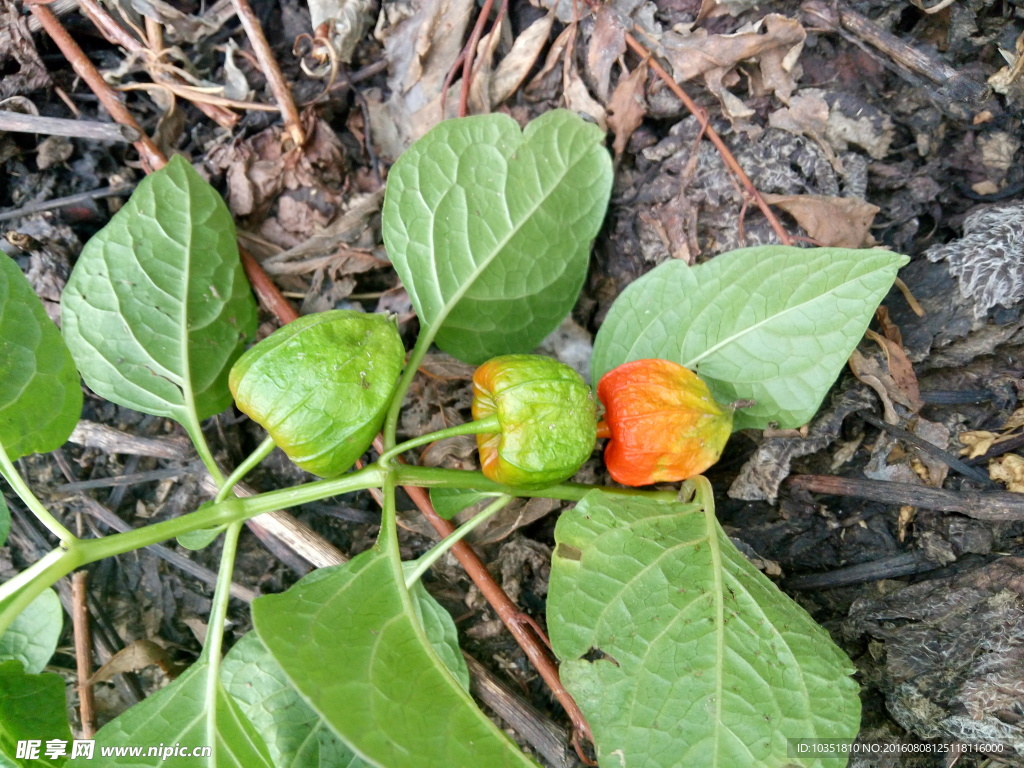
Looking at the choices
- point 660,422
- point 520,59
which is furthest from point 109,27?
point 660,422

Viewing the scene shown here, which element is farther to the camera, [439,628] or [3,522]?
[439,628]

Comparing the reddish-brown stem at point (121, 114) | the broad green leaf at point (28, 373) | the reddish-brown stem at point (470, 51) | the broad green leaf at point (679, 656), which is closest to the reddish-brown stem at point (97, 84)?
the reddish-brown stem at point (121, 114)

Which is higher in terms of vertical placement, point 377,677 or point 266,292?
point 266,292

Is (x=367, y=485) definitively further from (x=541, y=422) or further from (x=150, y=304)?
(x=150, y=304)

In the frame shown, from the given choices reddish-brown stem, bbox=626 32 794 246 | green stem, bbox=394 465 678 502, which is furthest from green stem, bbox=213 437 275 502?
reddish-brown stem, bbox=626 32 794 246

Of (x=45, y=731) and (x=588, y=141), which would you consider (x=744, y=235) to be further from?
(x=45, y=731)

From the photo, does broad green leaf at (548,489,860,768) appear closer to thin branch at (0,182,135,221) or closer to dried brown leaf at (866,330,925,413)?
dried brown leaf at (866,330,925,413)

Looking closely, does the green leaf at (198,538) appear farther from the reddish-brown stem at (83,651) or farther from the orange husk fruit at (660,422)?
the orange husk fruit at (660,422)
